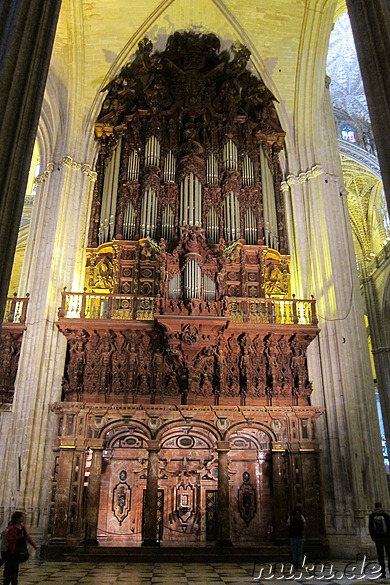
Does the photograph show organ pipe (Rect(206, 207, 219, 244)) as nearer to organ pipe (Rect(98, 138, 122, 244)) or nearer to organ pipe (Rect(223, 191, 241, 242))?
organ pipe (Rect(223, 191, 241, 242))

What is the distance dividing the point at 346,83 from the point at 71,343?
20.7m

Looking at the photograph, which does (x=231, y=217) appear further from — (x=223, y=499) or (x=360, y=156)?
(x=360, y=156)

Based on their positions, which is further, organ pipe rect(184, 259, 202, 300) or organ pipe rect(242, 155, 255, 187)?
organ pipe rect(242, 155, 255, 187)

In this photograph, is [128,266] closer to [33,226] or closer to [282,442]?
[33,226]

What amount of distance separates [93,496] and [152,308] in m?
4.57

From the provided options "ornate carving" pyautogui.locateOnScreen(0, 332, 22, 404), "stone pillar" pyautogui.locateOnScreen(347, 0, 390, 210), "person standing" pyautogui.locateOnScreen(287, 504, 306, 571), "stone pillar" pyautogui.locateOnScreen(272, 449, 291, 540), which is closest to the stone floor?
"person standing" pyautogui.locateOnScreen(287, 504, 306, 571)

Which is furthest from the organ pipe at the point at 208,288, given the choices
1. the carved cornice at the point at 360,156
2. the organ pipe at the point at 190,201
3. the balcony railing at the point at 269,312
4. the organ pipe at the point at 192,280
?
the carved cornice at the point at 360,156

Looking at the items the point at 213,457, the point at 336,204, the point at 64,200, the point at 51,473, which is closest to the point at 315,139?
the point at 336,204

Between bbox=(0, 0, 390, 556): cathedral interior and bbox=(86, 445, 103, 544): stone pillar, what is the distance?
0.15 feet

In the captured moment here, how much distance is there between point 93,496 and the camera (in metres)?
10.9

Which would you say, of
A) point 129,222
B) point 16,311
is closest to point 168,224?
point 129,222

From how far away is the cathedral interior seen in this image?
36.8 ft

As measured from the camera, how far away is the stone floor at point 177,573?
7.74 metres

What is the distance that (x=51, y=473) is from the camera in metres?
11.0
